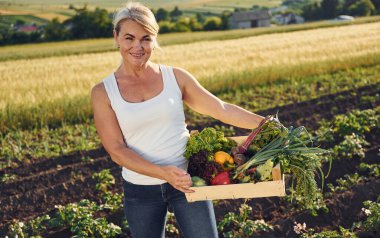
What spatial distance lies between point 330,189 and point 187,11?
53.6m

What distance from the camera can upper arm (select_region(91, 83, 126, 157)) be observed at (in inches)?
117

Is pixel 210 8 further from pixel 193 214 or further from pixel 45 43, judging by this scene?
pixel 193 214

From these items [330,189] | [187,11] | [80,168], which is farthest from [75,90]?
[187,11]

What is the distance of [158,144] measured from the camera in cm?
301

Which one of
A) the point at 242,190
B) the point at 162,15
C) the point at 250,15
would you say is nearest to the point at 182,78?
the point at 242,190

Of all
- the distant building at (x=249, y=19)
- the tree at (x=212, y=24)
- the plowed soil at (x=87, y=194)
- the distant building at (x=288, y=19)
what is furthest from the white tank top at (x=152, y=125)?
the distant building at (x=288, y=19)

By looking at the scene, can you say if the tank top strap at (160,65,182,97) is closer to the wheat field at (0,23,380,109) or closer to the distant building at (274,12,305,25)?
the wheat field at (0,23,380,109)

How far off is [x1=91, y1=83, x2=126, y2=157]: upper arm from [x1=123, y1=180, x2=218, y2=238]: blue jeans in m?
0.26

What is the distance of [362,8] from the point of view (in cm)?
5141

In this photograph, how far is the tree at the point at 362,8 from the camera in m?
51.4

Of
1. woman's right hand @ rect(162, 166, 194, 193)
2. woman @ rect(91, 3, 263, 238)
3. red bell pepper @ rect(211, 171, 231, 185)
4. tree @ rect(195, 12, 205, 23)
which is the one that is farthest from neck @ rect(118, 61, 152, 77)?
tree @ rect(195, 12, 205, 23)

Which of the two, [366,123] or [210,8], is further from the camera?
[210,8]

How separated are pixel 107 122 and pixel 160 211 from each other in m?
0.59

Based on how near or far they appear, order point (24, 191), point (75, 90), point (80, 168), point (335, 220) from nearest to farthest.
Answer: point (335, 220) < point (24, 191) < point (80, 168) < point (75, 90)
